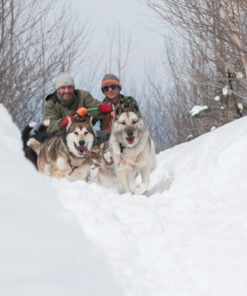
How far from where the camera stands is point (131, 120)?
17.5ft

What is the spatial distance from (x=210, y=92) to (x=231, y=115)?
2122 millimetres

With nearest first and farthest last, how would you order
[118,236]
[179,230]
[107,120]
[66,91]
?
[118,236] → [179,230] → [66,91] → [107,120]

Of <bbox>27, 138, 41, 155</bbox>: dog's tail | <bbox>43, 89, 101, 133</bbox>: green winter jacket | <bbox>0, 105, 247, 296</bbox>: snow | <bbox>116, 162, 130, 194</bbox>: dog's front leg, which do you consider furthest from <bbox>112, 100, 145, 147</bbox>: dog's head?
<bbox>27, 138, 41, 155</bbox>: dog's tail

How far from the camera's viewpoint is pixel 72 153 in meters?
5.94

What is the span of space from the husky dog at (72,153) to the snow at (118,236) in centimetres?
175

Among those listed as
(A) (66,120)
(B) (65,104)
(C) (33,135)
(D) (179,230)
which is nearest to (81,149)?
(A) (66,120)

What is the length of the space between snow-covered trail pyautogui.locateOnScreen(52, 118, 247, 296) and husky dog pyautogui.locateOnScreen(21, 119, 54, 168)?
2.43 meters

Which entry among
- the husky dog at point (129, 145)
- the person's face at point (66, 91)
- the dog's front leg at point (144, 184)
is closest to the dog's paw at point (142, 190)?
the dog's front leg at point (144, 184)

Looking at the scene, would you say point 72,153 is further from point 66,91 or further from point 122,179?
point 122,179

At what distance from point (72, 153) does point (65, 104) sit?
27.9 inches

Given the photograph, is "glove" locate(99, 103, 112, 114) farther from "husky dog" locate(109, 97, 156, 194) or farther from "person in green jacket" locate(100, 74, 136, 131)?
"husky dog" locate(109, 97, 156, 194)

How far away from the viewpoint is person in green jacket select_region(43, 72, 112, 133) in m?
5.99

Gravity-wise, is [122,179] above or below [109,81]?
below

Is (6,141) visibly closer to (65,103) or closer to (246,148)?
(246,148)
